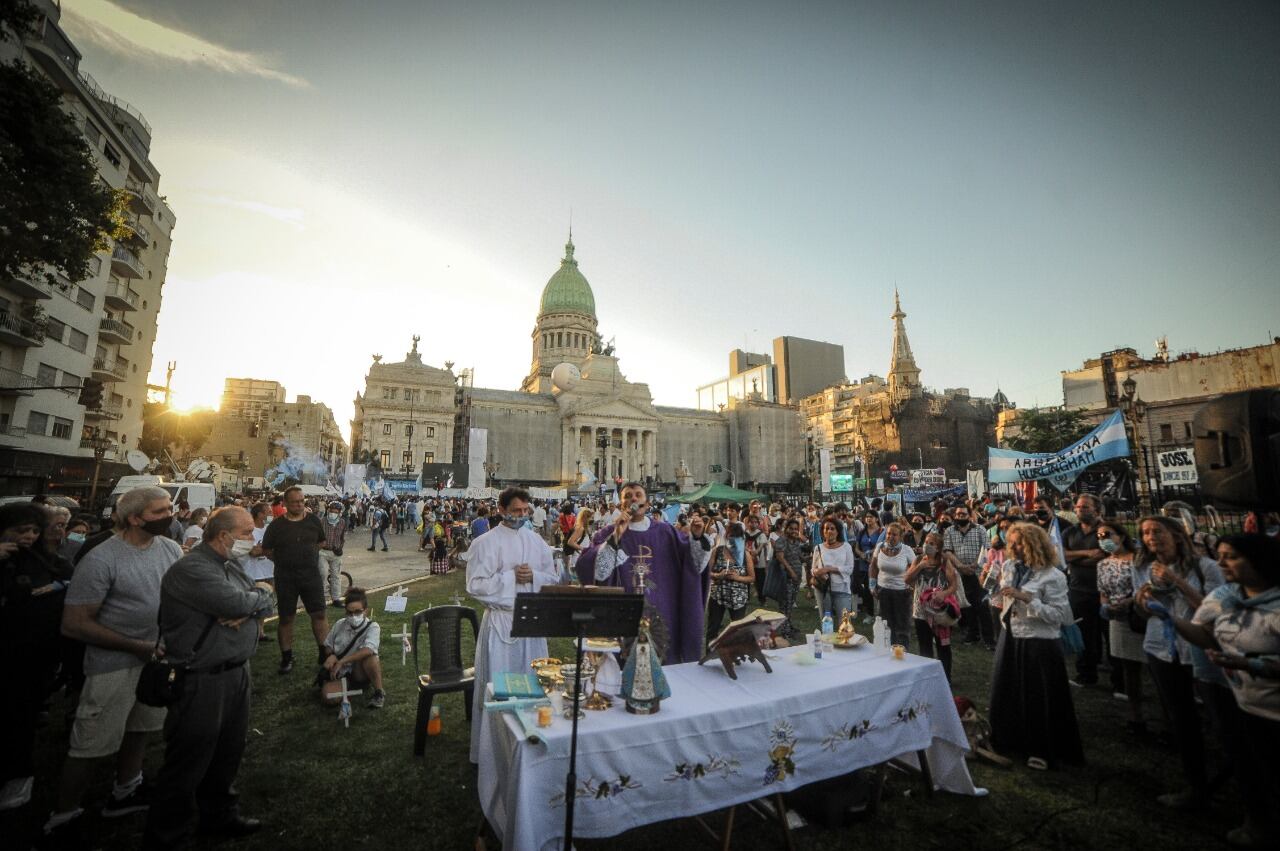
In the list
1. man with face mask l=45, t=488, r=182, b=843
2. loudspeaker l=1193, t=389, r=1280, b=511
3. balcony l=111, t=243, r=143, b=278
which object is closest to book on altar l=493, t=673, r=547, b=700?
man with face mask l=45, t=488, r=182, b=843

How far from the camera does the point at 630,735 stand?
3074mm

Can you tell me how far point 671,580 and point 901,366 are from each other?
275 feet

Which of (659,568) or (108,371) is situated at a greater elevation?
(108,371)

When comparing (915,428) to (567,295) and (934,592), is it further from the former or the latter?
(934,592)

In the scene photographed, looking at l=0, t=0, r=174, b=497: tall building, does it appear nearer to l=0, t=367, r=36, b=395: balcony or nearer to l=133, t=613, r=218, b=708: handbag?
l=0, t=367, r=36, b=395: balcony

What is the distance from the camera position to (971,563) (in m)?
9.20

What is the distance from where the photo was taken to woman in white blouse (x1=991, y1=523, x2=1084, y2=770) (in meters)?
4.82

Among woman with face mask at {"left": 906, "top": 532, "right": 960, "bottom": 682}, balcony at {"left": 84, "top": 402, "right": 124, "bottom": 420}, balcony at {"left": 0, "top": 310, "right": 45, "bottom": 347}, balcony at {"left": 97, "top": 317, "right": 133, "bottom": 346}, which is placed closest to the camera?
woman with face mask at {"left": 906, "top": 532, "right": 960, "bottom": 682}

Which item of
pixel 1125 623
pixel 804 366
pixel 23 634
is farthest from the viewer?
pixel 804 366

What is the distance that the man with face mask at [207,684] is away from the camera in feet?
11.2

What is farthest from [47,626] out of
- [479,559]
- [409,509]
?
[409,509]

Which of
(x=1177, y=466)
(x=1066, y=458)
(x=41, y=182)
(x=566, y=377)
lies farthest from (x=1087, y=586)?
(x=566, y=377)

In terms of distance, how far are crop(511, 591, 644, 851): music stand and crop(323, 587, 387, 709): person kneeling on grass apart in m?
4.35

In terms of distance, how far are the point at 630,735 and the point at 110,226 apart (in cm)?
2094
